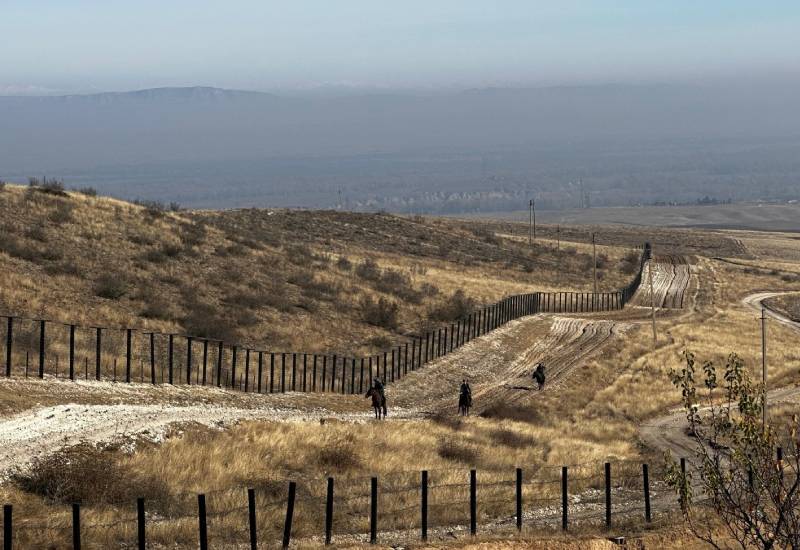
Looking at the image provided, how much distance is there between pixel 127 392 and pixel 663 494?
560 inches

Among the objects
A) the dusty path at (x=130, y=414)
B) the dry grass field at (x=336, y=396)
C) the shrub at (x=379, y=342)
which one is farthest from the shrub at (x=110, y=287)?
the dusty path at (x=130, y=414)

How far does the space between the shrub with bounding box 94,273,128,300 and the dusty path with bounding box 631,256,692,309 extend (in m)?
44.2

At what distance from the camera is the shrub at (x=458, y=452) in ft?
105

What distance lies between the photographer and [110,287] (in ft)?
169

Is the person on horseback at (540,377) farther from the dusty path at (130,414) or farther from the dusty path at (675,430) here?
the dusty path at (130,414)

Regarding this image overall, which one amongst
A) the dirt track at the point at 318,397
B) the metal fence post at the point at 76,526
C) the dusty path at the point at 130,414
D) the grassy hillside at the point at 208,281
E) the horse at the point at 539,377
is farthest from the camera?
the grassy hillside at the point at 208,281

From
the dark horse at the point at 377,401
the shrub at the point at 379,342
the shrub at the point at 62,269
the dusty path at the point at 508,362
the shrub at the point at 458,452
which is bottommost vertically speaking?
the dusty path at the point at 508,362

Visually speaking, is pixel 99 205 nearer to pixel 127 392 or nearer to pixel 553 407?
pixel 553 407

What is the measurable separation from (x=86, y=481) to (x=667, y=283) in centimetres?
8395

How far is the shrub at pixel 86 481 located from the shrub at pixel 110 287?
27664 mm

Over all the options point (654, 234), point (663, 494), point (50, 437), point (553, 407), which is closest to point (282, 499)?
point (50, 437)

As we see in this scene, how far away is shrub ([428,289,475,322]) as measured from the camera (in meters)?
65.4

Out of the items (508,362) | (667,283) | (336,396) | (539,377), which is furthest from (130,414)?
(667,283)

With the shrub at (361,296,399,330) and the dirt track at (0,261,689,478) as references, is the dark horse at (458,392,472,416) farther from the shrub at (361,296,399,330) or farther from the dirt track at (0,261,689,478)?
the shrub at (361,296,399,330)
